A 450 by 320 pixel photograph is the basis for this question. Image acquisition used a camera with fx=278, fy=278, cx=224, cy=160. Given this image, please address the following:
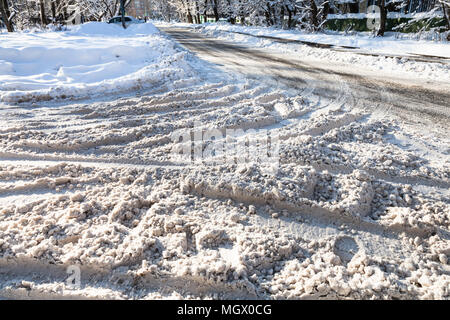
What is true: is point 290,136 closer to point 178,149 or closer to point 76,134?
point 178,149

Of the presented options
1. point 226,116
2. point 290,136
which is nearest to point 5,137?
point 226,116

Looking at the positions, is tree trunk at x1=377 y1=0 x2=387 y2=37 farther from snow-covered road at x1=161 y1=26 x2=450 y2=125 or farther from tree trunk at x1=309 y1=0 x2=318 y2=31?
snow-covered road at x1=161 y1=26 x2=450 y2=125

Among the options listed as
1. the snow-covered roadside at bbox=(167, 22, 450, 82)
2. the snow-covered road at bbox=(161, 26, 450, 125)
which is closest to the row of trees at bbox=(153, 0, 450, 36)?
the snow-covered roadside at bbox=(167, 22, 450, 82)

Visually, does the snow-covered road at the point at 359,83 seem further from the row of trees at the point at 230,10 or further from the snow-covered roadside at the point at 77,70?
the row of trees at the point at 230,10

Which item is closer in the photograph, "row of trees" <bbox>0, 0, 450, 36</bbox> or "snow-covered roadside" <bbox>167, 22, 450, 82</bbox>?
"snow-covered roadside" <bbox>167, 22, 450, 82</bbox>

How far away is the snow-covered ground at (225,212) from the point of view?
2.02m

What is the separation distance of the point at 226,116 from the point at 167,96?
69.1 inches

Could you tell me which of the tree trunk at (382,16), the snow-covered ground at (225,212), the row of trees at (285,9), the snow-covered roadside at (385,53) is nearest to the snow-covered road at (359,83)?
the snow-covered roadside at (385,53)

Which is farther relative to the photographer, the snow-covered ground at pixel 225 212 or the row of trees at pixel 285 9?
the row of trees at pixel 285 9

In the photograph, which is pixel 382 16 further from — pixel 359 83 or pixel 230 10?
pixel 230 10

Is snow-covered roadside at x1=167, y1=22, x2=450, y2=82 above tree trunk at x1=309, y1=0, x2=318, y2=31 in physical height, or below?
below

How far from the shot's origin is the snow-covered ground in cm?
202

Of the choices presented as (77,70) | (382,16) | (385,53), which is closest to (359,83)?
(385,53)
